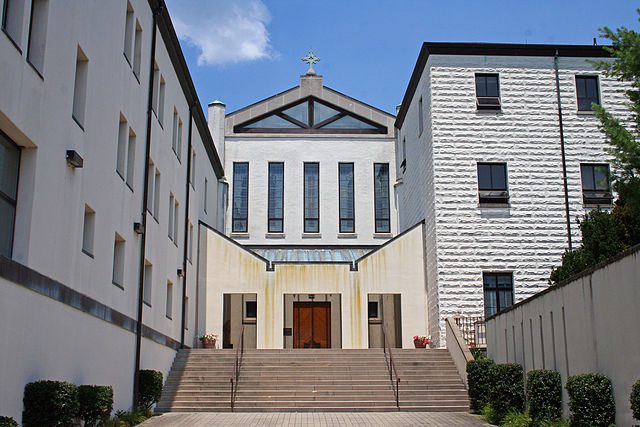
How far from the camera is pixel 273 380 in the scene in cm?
2198

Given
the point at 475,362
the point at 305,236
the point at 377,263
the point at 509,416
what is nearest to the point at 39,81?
the point at 509,416

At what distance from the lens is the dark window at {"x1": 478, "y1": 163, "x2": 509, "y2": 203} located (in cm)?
2625

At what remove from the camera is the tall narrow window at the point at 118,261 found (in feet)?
56.6

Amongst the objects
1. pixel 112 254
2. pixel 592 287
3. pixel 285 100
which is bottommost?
pixel 592 287

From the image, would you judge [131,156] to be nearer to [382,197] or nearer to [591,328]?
[591,328]

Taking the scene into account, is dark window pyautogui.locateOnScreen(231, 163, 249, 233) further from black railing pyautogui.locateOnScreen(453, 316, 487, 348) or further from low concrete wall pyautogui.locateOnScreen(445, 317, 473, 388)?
low concrete wall pyautogui.locateOnScreen(445, 317, 473, 388)

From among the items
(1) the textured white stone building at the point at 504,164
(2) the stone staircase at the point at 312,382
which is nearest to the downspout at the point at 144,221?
(2) the stone staircase at the point at 312,382

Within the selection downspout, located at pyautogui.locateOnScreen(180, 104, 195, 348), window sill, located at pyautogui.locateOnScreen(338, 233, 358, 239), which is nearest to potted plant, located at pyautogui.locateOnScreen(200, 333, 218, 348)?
downspout, located at pyautogui.locateOnScreen(180, 104, 195, 348)

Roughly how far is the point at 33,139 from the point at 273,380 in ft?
40.8

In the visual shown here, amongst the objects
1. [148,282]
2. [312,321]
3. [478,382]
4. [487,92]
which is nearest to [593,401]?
[478,382]

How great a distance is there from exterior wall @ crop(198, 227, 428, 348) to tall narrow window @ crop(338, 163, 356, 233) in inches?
294

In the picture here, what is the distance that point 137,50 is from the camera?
19.0 m

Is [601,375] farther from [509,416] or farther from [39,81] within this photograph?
[39,81]

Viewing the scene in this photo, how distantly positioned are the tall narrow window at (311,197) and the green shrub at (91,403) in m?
22.6
